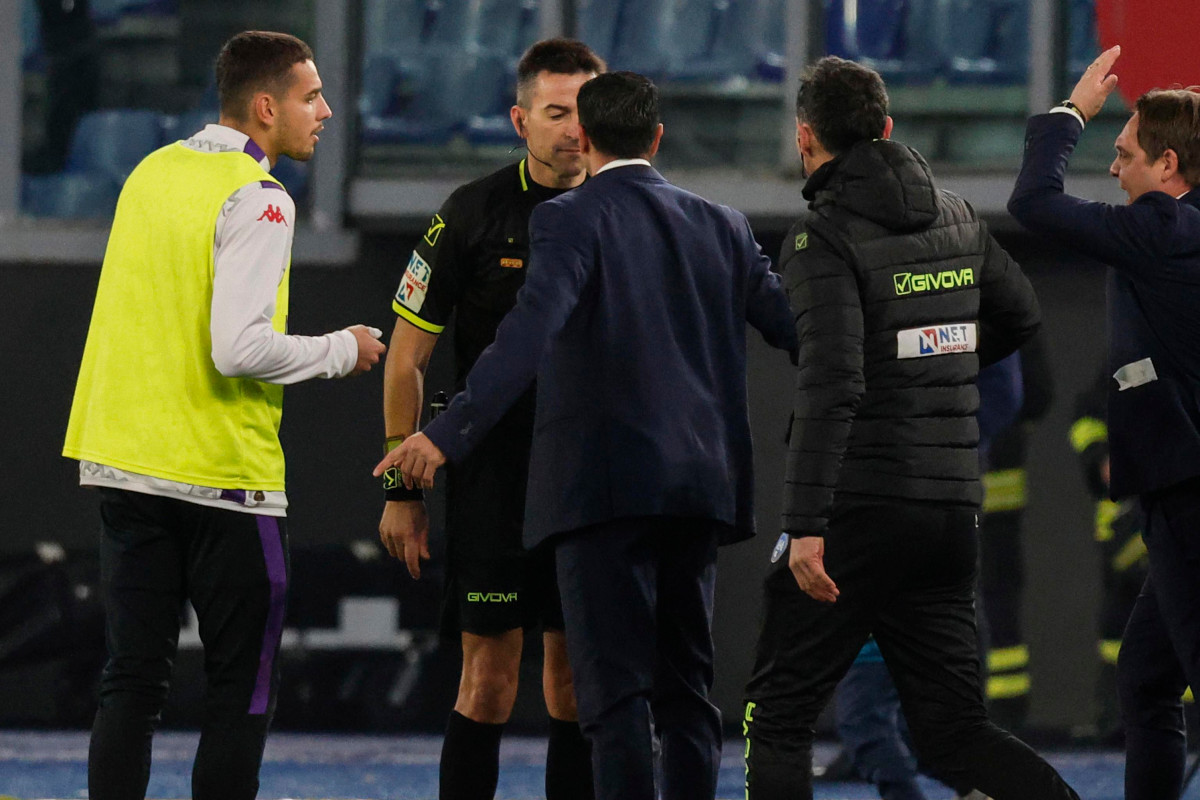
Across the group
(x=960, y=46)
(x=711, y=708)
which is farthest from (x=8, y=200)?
(x=711, y=708)

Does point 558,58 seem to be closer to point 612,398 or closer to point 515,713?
point 612,398

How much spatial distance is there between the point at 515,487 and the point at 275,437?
0.70 metres

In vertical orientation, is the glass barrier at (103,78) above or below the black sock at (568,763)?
above

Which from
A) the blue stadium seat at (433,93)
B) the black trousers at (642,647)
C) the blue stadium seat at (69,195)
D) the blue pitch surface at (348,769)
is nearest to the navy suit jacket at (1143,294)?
the black trousers at (642,647)

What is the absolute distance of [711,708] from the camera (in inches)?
151

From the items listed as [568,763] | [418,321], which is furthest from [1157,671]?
[418,321]

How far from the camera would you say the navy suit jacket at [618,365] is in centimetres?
363

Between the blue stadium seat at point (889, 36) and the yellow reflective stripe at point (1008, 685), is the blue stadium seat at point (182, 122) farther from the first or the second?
the yellow reflective stripe at point (1008, 685)

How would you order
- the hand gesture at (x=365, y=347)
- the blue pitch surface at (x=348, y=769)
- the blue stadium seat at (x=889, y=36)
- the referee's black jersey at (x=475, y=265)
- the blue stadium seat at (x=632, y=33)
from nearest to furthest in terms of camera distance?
the hand gesture at (x=365, y=347) < the referee's black jersey at (x=475, y=265) < the blue pitch surface at (x=348, y=769) < the blue stadium seat at (x=889, y=36) < the blue stadium seat at (x=632, y=33)

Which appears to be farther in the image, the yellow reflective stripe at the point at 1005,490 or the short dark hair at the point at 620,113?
the yellow reflective stripe at the point at 1005,490

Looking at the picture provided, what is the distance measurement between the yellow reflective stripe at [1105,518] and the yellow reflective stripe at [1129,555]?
0.07 meters

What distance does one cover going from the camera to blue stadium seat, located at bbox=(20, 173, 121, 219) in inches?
278

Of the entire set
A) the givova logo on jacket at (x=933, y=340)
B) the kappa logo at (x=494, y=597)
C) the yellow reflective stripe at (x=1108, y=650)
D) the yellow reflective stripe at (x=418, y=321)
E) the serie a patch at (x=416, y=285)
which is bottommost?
the yellow reflective stripe at (x=1108, y=650)

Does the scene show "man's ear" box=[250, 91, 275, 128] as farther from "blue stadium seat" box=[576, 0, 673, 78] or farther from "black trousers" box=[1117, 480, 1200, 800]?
"blue stadium seat" box=[576, 0, 673, 78]
